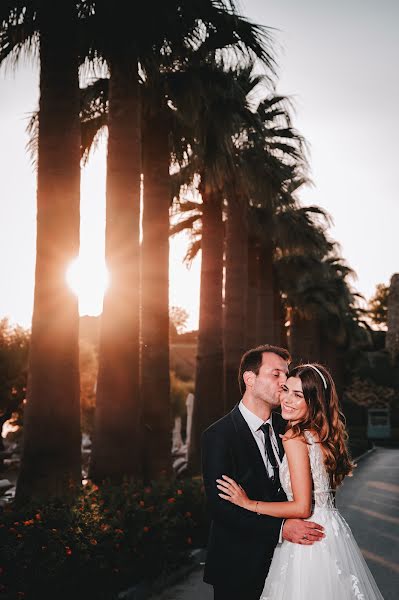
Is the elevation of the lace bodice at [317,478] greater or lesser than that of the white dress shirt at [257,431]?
lesser

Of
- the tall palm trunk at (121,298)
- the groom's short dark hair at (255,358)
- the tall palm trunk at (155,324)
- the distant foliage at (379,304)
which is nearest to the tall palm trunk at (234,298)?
the tall palm trunk at (155,324)

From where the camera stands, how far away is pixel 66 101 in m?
11.4

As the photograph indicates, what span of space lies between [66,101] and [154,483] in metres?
5.80

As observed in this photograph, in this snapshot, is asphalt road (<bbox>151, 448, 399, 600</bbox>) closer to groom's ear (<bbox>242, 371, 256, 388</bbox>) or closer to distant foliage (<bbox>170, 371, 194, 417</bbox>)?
groom's ear (<bbox>242, 371, 256, 388</bbox>)

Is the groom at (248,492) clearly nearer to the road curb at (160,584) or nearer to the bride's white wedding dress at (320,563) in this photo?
the bride's white wedding dress at (320,563)

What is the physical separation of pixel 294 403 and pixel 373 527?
10.7 meters

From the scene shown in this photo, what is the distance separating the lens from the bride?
4.54 m

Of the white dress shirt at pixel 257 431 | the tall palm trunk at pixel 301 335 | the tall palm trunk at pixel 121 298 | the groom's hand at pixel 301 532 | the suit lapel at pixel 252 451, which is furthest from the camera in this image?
the tall palm trunk at pixel 301 335

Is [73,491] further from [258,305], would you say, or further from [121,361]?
[258,305]

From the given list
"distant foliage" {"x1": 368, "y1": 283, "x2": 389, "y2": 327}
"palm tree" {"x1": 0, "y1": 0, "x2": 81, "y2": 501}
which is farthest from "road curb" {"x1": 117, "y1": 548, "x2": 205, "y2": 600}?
"distant foliage" {"x1": 368, "y1": 283, "x2": 389, "y2": 327}

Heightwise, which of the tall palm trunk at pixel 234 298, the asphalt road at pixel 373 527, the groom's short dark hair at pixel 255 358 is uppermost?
the tall palm trunk at pixel 234 298

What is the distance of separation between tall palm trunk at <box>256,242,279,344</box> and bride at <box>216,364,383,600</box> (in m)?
26.3

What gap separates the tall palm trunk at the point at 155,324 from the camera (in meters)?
15.6

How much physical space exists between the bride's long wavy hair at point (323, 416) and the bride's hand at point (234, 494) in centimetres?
47
